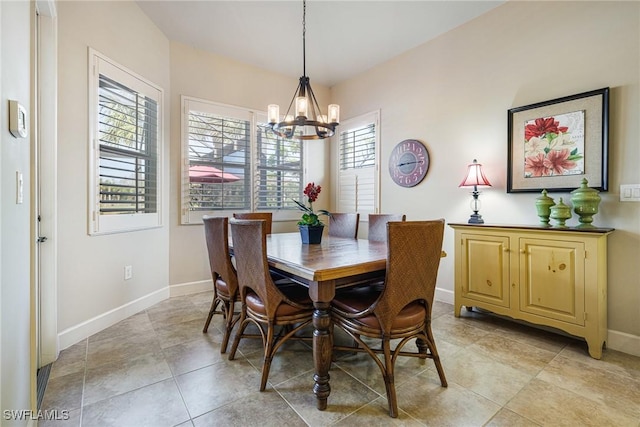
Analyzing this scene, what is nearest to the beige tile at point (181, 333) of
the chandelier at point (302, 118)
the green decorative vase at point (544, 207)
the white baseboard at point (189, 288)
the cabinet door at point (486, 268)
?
the white baseboard at point (189, 288)

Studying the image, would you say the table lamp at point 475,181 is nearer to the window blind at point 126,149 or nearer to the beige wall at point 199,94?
the beige wall at point 199,94

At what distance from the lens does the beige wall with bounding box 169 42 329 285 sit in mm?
3389

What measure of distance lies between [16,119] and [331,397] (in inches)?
73.9

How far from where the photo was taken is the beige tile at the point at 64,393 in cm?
155

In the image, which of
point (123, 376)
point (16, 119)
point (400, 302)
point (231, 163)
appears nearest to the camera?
point (16, 119)

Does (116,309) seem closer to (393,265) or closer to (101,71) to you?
(101,71)

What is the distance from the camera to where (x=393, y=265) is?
150 centimetres

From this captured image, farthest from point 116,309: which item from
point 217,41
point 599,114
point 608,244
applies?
point 599,114

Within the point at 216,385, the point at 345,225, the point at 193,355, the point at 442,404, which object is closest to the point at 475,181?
the point at 345,225

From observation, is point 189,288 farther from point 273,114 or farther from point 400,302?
point 400,302

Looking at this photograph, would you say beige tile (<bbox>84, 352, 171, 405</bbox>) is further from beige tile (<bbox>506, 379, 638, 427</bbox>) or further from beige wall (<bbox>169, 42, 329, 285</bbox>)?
beige tile (<bbox>506, 379, 638, 427</bbox>)

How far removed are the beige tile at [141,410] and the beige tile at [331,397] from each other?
55 centimetres

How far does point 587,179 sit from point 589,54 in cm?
99

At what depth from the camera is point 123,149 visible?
8.90ft
